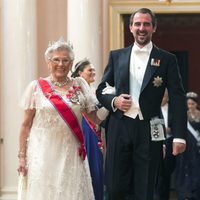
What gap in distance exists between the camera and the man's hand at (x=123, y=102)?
161 inches

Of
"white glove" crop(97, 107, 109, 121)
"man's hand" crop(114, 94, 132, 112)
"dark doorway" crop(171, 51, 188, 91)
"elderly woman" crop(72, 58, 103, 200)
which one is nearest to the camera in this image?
"man's hand" crop(114, 94, 132, 112)

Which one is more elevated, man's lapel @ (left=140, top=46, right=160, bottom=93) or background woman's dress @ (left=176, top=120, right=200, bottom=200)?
man's lapel @ (left=140, top=46, right=160, bottom=93)

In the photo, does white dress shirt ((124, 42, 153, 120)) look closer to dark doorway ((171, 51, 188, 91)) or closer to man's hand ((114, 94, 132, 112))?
man's hand ((114, 94, 132, 112))

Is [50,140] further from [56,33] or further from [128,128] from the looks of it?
[56,33]

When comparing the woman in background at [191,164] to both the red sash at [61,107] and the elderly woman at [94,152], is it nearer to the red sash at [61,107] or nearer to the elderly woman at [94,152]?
the elderly woman at [94,152]

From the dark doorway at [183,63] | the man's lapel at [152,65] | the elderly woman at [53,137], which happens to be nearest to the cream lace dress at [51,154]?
the elderly woman at [53,137]

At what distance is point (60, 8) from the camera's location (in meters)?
7.79

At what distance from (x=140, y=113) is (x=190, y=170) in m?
3.12

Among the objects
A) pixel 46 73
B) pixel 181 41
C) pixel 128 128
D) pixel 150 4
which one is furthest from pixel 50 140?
pixel 181 41

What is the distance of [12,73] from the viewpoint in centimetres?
696

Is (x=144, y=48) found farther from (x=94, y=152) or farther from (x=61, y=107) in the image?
(x=94, y=152)

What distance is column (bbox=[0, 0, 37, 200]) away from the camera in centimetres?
697

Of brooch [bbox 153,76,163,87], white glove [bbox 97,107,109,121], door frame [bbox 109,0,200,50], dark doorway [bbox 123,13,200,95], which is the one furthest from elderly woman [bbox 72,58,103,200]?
dark doorway [bbox 123,13,200,95]

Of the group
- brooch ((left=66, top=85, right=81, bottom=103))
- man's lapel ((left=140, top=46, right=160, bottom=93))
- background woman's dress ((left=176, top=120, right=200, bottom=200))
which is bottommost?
background woman's dress ((left=176, top=120, right=200, bottom=200))
